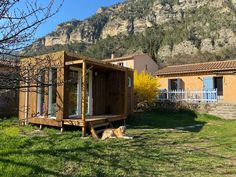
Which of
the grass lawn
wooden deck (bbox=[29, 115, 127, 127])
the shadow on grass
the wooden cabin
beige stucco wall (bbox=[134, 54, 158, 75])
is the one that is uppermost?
beige stucco wall (bbox=[134, 54, 158, 75])

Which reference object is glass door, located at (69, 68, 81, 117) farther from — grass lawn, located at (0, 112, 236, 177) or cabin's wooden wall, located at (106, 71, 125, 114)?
cabin's wooden wall, located at (106, 71, 125, 114)

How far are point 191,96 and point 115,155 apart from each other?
1669cm

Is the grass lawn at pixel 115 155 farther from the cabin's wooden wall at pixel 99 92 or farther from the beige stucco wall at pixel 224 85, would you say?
the beige stucco wall at pixel 224 85

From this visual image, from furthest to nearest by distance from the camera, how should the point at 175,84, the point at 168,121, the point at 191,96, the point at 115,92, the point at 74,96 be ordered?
the point at 175,84 → the point at 191,96 → the point at 168,121 → the point at 115,92 → the point at 74,96

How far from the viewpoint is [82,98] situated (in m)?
10.4

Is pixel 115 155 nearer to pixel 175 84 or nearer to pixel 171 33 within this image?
pixel 175 84

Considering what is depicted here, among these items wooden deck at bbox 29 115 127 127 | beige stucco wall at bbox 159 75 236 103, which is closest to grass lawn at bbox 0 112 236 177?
wooden deck at bbox 29 115 127 127

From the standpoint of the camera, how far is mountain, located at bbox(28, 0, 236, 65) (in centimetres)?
5284

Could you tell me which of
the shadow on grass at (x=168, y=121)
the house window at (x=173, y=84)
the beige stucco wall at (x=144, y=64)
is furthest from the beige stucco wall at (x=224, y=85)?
the beige stucco wall at (x=144, y=64)

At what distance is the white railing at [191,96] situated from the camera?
842 inches

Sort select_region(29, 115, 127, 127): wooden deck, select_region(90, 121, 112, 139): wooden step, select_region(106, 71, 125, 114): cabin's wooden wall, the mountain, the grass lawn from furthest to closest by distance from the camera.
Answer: the mountain < select_region(106, 71, 125, 114): cabin's wooden wall < select_region(29, 115, 127, 127): wooden deck < select_region(90, 121, 112, 139): wooden step < the grass lawn

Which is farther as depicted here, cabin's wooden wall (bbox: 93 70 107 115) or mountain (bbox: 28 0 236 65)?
mountain (bbox: 28 0 236 65)

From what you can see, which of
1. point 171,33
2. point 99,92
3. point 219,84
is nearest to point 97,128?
point 99,92

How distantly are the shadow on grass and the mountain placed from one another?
2171 cm
